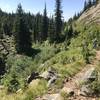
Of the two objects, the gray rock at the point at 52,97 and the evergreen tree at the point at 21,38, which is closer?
the gray rock at the point at 52,97

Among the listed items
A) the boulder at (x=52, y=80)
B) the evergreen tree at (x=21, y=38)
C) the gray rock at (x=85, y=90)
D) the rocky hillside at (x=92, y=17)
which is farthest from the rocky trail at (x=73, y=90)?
the evergreen tree at (x=21, y=38)

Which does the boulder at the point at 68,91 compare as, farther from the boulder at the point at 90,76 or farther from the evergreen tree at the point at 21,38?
the evergreen tree at the point at 21,38

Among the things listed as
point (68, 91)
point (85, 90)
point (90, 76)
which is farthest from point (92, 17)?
point (68, 91)

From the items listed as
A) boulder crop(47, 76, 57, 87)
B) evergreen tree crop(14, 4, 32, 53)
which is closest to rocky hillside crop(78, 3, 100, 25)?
evergreen tree crop(14, 4, 32, 53)

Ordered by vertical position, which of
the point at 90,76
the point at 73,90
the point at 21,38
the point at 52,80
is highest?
the point at 21,38

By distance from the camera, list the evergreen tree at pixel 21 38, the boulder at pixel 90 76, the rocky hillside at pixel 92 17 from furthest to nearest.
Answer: the rocky hillside at pixel 92 17, the evergreen tree at pixel 21 38, the boulder at pixel 90 76

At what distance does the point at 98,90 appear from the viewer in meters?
11.7

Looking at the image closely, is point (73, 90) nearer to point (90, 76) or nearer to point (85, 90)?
point (85, 90)

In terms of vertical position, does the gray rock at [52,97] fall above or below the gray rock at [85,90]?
below

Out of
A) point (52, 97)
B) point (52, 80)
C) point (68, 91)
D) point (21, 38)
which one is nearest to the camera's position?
point (52, 97)

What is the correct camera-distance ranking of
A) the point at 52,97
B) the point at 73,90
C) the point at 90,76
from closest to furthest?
the point at 52,97, the point at 73,90, the point at 90,76

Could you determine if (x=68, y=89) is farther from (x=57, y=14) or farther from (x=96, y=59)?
(x=57, y=14)

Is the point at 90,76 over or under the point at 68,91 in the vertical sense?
over

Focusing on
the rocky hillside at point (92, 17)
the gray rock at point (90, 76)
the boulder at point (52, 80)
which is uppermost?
the rocky hillside at point (92, 17)
